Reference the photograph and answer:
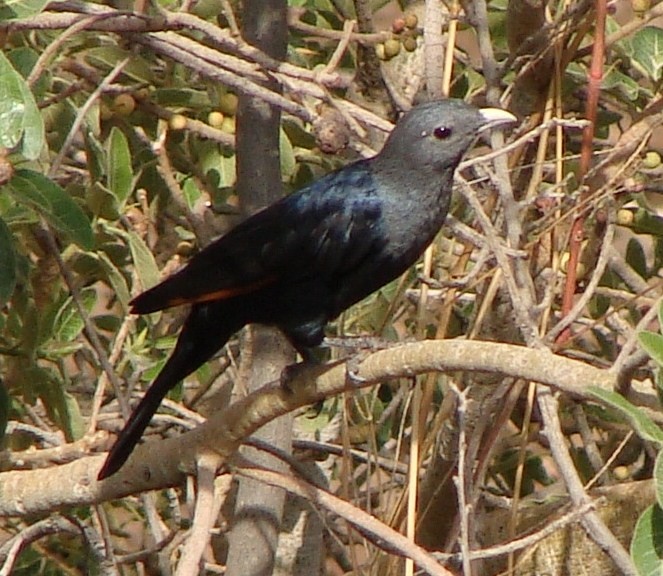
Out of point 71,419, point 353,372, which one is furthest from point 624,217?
point 71,419

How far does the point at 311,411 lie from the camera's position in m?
3.40

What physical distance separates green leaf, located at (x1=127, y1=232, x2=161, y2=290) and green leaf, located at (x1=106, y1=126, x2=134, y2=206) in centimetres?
9

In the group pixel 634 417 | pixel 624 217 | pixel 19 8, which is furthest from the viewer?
pixel 624 217

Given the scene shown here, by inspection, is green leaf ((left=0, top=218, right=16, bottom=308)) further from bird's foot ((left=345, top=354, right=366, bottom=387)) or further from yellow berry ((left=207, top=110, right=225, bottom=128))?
yellow berry ((left=207, top=110, right=225, bottom=128))

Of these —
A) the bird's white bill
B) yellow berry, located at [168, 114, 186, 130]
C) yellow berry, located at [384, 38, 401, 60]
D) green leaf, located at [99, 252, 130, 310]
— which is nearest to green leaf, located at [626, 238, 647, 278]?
the bird's white bill

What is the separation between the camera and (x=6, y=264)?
237 cm

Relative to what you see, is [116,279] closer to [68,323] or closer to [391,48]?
[68,323]

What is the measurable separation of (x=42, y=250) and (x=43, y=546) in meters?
0.76

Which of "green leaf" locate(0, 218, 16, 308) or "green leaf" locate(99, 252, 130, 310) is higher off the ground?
"green leaf" locate(99, 252, 130, 310)

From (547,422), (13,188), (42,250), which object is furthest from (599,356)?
(13,188)

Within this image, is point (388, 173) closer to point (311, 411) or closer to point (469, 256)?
point (469, 256)

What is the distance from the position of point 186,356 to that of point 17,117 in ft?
2.97

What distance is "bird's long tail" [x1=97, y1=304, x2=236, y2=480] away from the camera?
106 inches

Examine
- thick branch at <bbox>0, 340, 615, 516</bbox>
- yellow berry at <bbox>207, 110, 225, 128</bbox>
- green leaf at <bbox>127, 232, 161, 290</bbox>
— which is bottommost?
thick branch at <bbox>0, 340, 615, 516</bbox>
